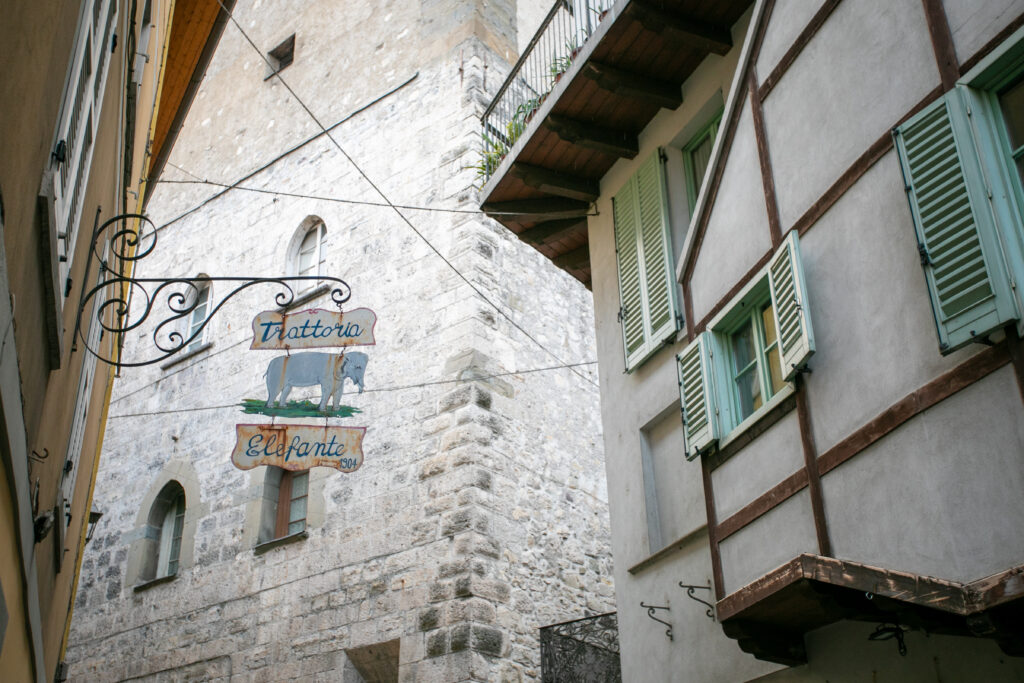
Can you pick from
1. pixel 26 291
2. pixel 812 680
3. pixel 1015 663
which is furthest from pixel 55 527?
pixel 1015 663

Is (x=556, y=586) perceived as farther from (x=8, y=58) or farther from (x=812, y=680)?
(x=8, y=58)

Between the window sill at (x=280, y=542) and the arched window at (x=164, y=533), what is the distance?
5.78 feet

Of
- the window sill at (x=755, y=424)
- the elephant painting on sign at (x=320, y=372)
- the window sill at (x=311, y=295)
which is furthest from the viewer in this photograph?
the window sill at (x=311, y=295)

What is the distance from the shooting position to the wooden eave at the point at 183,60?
13.6m

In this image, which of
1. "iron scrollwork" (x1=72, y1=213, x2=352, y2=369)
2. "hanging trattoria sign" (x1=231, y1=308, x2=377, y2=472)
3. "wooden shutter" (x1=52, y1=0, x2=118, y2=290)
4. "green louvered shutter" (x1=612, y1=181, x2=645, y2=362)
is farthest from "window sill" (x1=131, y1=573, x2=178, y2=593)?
"wooden shutter" (x1=52, y1=0, x2=118, y2=290)

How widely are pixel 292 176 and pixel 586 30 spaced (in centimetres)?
745

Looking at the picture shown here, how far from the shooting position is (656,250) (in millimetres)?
8219

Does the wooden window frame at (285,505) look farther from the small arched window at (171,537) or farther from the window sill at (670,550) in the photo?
the window sill at (670,550)

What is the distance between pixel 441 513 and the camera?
1027cm

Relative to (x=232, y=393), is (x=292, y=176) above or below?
above

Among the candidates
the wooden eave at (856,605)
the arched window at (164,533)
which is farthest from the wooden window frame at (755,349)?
the arched window at (164,533)

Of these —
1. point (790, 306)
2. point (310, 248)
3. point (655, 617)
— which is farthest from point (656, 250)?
point (310, 248)

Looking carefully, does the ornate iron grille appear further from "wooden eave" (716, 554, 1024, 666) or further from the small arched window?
the small arched window

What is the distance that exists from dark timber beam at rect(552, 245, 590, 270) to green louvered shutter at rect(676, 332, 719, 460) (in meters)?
3.69
